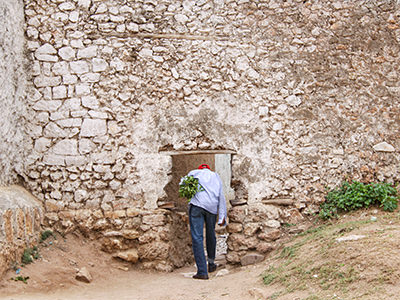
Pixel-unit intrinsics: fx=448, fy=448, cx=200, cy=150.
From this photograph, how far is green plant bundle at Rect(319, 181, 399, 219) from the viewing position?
229 inches

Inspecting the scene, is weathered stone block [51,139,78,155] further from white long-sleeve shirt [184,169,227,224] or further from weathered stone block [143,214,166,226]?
white long-sleeve shirt [184,169,227,224]

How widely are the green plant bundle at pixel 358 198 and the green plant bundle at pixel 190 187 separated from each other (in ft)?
5.61

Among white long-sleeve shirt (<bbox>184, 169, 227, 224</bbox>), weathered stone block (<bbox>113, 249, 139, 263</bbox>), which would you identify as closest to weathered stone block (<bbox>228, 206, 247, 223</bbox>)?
white long-sleeve shirt (<bbox>184, 169, 227, 224</bbox>)

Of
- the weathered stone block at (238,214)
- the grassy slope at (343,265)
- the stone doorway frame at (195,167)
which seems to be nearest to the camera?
the grassy slope at (343,265)

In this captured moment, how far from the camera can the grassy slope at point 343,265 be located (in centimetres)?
367

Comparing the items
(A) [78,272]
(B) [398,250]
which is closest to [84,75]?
(A) [78,272]

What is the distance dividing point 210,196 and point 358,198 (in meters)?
1.95

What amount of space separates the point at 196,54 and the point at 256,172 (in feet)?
6.17

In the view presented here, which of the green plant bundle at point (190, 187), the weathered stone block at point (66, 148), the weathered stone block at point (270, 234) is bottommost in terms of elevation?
the weathered stone block at point (270, 234)

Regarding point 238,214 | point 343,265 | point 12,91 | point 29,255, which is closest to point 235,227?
point 238,214

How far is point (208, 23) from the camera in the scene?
6465 millimetres

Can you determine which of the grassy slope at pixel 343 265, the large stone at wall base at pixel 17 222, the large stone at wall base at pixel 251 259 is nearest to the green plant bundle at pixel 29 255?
the large stone at wall base at pixel 17 222

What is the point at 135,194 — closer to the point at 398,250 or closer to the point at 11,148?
the point at 11,148

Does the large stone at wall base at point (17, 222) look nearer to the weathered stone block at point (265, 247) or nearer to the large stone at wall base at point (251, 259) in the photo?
the large stone at wall base at point (251, 259)
